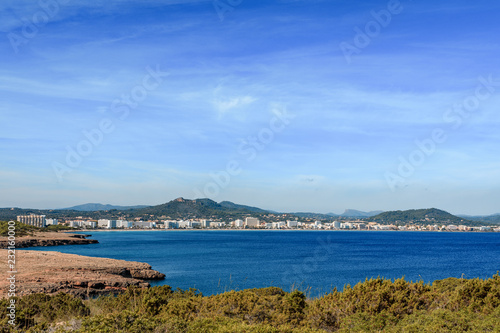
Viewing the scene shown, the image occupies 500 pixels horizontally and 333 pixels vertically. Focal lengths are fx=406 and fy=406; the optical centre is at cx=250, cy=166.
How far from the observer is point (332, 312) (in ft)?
32.6

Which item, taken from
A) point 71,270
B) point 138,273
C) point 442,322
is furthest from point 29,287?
point 442,322

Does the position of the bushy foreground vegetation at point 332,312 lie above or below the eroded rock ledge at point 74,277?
above

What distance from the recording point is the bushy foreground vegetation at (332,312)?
27.4 ft

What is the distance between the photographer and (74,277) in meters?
30.1

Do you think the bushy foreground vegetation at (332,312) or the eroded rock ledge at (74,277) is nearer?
the bushy foreground vegetation at (332,312)

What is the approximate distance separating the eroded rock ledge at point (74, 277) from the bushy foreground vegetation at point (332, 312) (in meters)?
12.5

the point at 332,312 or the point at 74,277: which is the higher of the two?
the point at 332,312

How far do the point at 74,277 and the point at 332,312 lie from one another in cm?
2552

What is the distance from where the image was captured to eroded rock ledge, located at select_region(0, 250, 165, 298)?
24798mm

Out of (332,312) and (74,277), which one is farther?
(74,277)

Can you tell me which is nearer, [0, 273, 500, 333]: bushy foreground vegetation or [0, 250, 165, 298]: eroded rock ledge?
[0, 273, 500, 333]: bushy foreground vegetation

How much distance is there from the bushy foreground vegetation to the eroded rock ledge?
491 inches

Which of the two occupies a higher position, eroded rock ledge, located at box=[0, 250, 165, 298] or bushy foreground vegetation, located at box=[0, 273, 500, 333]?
bushy foreground vegetation, located at box=[0, 273, 500, 333]

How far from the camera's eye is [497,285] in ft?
35.2
